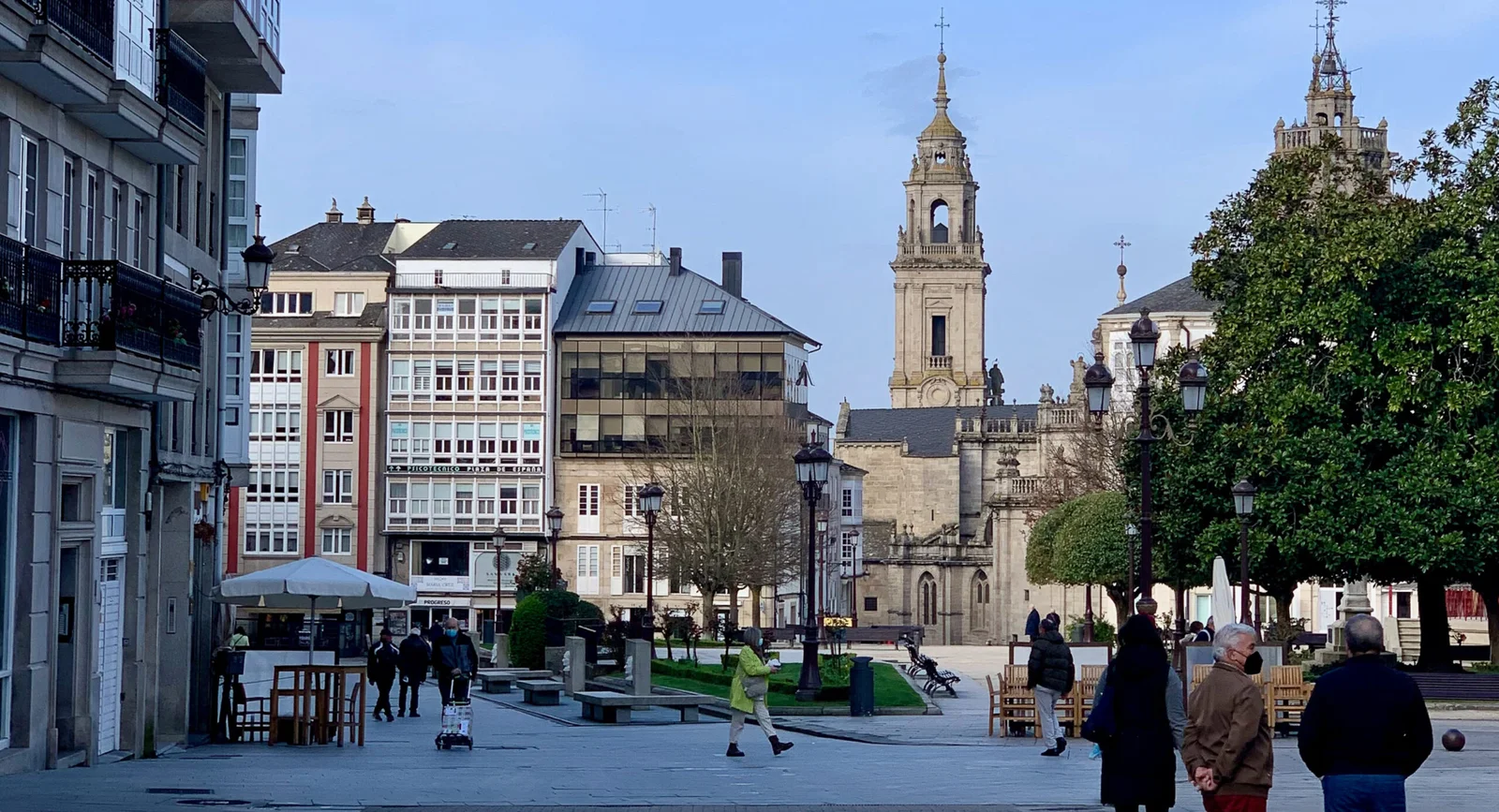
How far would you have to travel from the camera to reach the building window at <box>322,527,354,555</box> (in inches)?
3359

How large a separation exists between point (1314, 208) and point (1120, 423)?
40161mm

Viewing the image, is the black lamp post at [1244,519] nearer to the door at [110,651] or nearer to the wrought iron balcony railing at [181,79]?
the wrought iron balcony railing at [181,79]

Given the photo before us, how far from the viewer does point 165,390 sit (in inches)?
846

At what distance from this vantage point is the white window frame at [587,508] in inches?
3401

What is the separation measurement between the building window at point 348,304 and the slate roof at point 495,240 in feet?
8.09

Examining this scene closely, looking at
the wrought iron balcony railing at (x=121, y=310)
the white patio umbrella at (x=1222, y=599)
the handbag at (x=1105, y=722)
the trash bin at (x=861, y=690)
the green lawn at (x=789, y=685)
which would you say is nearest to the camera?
the handbag at (x=1105, y=722)

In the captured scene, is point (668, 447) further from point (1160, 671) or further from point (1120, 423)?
point (1160, 671)

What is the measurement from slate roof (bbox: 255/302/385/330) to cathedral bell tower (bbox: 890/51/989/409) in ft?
207

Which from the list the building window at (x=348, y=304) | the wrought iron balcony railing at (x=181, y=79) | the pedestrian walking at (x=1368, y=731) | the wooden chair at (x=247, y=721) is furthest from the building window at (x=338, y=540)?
the pedestrian walking at (x=1368, y=731)

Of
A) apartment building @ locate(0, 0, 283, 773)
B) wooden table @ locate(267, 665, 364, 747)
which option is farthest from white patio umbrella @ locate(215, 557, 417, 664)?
apartment building @ locate(0, 0, 283, 773)

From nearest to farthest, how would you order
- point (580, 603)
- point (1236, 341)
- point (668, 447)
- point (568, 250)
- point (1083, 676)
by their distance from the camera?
point (1083, 676) → point (1236, 341) → point (580, 603) → point (668, 447) → point (568, 250)

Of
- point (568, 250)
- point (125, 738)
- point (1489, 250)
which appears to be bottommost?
point (125, 738)

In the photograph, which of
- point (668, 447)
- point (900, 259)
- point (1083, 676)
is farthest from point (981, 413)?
point (1083, 676)

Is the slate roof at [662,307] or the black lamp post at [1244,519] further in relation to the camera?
the slate roof at [662,307]
